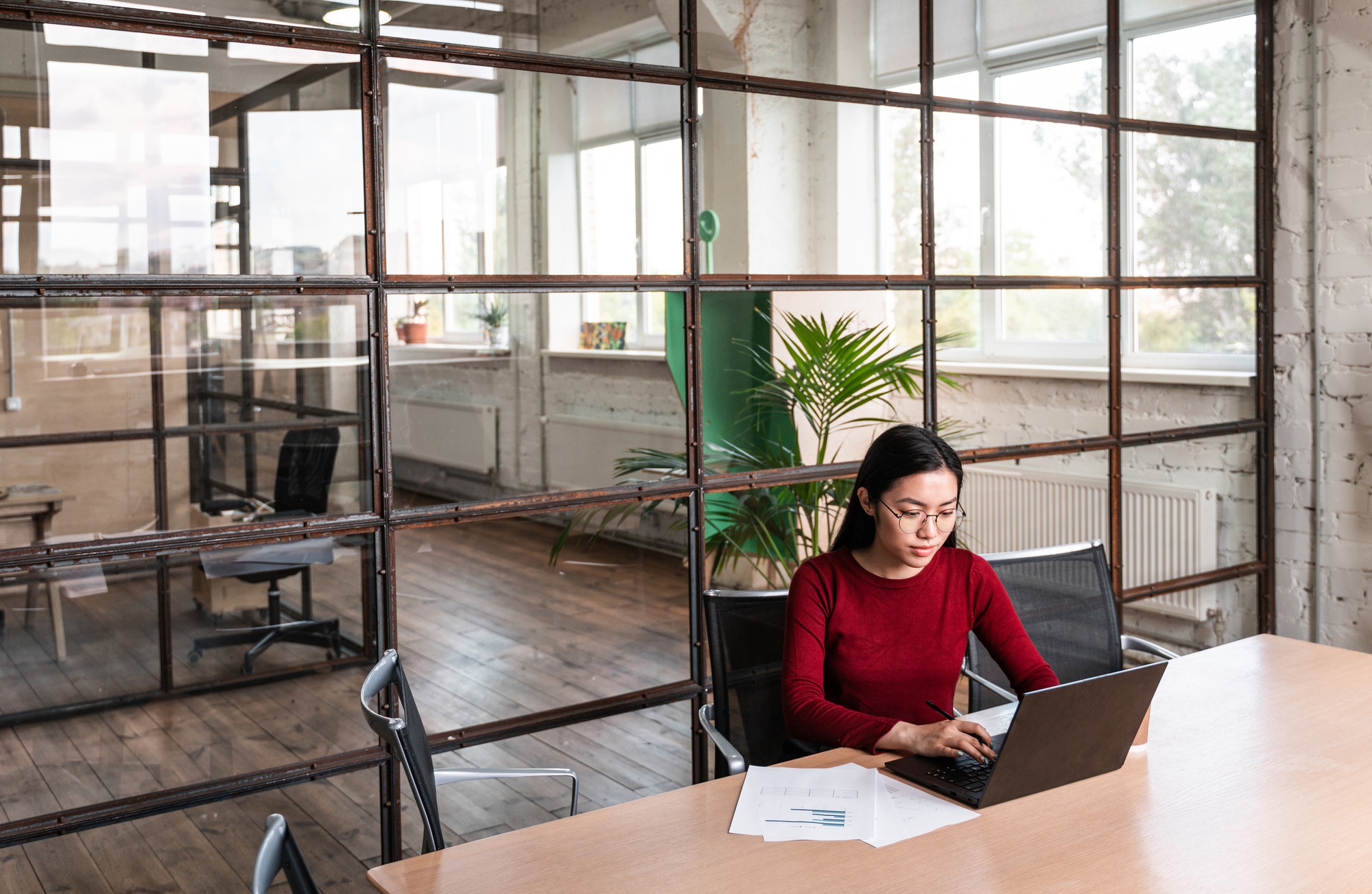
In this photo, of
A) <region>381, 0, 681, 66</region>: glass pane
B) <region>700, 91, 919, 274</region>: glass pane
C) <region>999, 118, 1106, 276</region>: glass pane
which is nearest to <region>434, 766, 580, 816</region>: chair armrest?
<region>700, 91, 919, 274</region>: glass pane

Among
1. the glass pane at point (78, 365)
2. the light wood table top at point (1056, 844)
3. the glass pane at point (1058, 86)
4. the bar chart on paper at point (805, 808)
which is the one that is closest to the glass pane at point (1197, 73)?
the glass pane at point (1058, 86)

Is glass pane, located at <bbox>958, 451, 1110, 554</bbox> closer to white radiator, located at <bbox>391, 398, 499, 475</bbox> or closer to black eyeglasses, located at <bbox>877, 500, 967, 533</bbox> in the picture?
black eyeglasses, located at <bbox>877, 500, 967, 533</bbox>

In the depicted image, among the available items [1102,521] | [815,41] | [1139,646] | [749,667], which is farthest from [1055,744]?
[1102,521]

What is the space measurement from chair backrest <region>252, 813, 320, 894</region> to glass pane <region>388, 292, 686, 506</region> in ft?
3.37

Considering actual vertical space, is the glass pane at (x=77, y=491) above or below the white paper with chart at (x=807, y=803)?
above

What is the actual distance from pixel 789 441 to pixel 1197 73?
1955 mm

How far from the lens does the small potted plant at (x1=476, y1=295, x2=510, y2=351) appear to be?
90.3 inches

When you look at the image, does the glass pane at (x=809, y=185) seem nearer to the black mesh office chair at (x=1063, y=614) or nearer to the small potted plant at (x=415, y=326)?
the small potted plant at (x=415, y=326)

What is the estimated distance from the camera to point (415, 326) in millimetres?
2219

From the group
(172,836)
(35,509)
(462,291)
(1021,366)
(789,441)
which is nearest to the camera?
(35,509)

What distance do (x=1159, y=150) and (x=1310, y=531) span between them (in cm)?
136

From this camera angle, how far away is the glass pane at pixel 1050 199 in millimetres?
3104

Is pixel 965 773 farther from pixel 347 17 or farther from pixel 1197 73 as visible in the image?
pixel 1197 73

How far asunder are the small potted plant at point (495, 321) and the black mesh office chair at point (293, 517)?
0.35 meters
